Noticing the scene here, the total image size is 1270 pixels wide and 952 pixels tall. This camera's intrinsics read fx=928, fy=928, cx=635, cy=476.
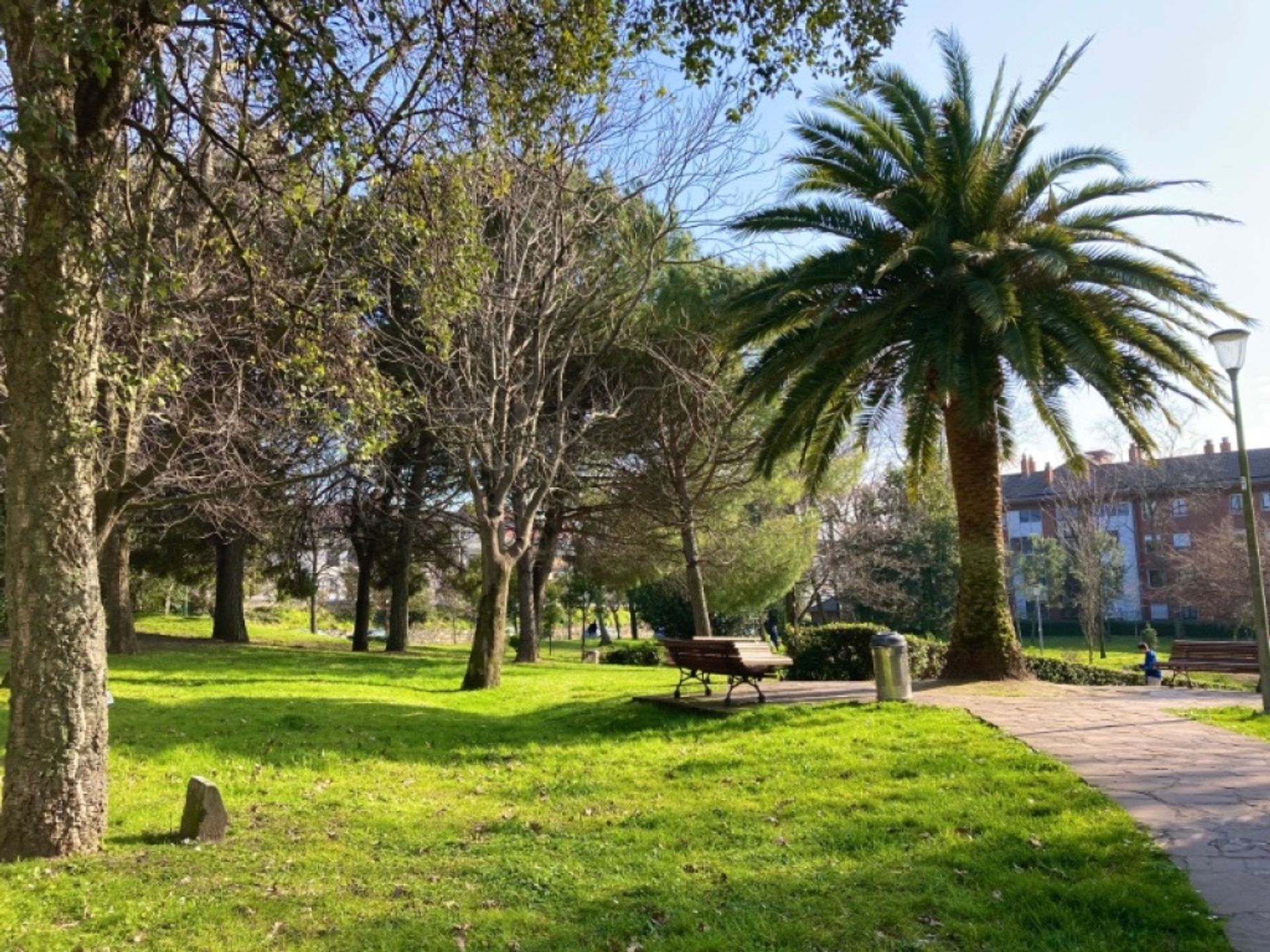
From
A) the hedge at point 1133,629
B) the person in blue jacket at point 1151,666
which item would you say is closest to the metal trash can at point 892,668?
the person in blue jacket at point 1151,666

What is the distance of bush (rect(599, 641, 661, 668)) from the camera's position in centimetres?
2673

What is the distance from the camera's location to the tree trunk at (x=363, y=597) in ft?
86.7

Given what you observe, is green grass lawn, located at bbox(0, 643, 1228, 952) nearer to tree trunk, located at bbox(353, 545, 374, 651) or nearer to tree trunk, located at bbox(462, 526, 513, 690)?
tree trunk, located at bbox(462, 526, 513, 690)

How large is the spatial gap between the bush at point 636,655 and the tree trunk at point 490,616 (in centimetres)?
1122

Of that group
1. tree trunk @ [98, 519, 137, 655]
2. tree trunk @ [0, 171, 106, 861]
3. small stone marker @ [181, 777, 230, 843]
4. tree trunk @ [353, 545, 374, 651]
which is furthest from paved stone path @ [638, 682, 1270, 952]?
tree trunk @ [353, 545, 374, 651]

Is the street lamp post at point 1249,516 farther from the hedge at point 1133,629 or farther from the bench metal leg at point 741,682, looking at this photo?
the hedge at point 1133,629

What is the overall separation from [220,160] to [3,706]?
22.3ft

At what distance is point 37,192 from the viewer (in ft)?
17.7

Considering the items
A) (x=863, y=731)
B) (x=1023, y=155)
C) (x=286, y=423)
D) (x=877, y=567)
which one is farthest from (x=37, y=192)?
(x=877, y=567)

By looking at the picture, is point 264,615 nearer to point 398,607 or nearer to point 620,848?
point 398,607

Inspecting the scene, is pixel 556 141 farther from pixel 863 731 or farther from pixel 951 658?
pixel 951 658

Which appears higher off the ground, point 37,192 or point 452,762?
point 37,192

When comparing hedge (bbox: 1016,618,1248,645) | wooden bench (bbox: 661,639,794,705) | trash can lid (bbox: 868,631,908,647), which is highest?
trash can lid (bbox: 868,631,908,647)

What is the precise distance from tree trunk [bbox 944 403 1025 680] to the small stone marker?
31.4ft
